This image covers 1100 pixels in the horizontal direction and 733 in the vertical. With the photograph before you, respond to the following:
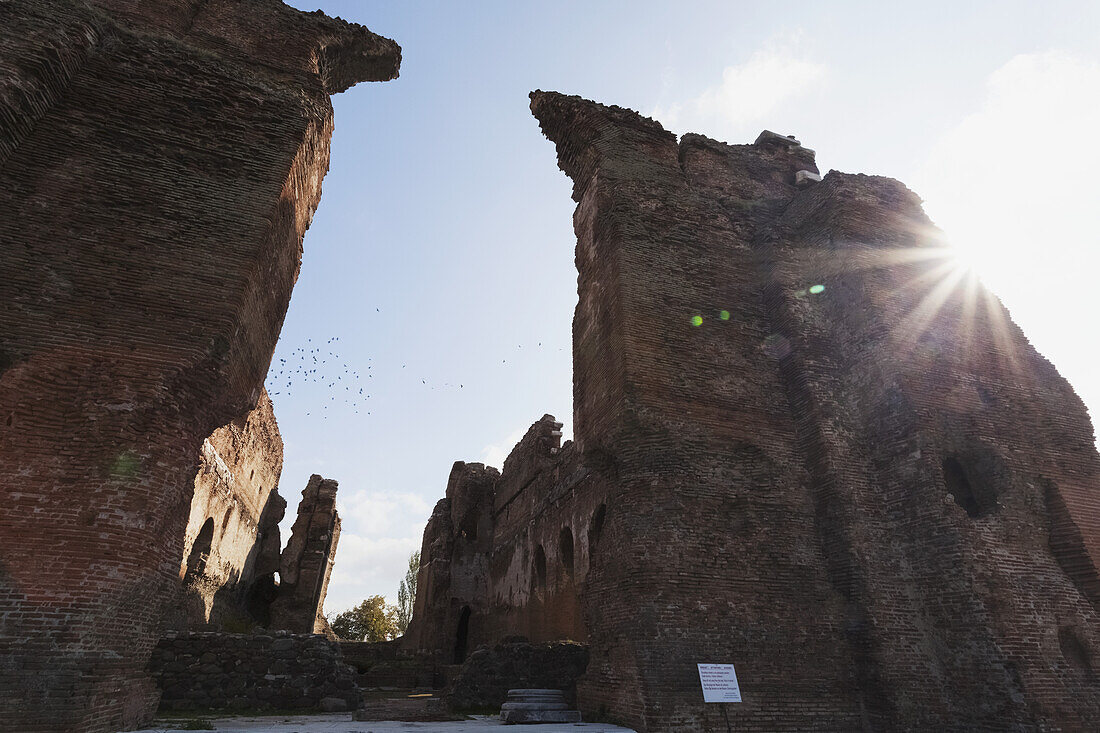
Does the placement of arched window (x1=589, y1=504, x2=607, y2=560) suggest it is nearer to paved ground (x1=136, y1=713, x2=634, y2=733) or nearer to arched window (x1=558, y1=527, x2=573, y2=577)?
arched window (x1=558, y1=527, x2=573, y2=577)

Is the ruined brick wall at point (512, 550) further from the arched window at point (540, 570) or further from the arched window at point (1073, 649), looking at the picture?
the arched window at point (1073, 649)

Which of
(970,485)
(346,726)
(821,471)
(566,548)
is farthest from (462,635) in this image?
(970,485)

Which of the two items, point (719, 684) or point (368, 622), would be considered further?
point (368, 622)

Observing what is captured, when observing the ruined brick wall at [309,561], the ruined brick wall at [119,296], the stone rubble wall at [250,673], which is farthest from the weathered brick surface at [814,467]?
the ruined brick wall at [309,561]

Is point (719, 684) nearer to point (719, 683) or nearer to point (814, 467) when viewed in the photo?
point (719, 683)

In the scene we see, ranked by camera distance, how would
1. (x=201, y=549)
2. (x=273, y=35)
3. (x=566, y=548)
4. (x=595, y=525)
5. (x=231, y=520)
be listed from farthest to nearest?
(x=566, y=548) < (x=231, y=520) < (x=595, y=525) < (x=201, y=549) < (x=273, y=35)

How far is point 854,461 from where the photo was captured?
7.81m

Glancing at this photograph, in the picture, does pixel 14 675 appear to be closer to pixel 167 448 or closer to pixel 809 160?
pixel 167 448

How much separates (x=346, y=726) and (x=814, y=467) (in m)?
6.34

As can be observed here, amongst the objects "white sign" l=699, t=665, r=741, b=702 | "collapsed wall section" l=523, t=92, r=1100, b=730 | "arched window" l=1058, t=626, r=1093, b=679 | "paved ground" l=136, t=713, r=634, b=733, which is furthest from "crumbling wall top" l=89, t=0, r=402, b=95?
"arched window" l=1058, t=626, r=1093, b=679

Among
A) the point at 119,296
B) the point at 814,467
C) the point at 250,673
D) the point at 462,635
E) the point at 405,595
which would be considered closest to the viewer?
the point at 119,296

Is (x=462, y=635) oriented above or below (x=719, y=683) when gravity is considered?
above

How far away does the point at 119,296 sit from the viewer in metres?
6.15

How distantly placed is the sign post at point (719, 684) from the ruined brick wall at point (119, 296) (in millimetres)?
5273
